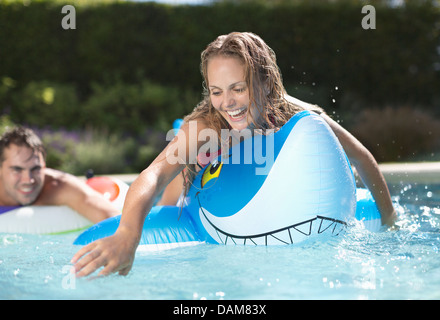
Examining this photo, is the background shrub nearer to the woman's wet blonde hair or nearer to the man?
the man

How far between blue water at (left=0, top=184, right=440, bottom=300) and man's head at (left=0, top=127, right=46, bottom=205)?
1330mm

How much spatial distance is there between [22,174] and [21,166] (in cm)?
7

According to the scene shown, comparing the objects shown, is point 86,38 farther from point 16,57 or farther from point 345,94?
point 345,94

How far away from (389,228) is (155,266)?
150 cm

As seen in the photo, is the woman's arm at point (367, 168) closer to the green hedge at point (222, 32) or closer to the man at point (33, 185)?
the man at point (33, 185)

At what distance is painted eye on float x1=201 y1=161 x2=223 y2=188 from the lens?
3046mm

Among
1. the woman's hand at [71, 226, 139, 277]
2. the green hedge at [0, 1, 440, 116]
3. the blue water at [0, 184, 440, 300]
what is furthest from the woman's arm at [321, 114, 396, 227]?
the green hedge at [0, 1, 440, 116]

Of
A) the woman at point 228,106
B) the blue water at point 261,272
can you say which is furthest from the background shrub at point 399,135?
the woman at point 228,106

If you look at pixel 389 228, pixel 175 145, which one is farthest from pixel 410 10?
pixel 175 145

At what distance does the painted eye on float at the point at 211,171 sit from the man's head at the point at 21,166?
199 cm

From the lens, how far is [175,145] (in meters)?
2.81

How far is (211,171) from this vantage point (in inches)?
122

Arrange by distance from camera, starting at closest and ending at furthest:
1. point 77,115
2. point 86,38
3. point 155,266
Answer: point 155,266 → point 77,115 → point 86,38

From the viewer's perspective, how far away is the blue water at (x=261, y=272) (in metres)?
2.23
